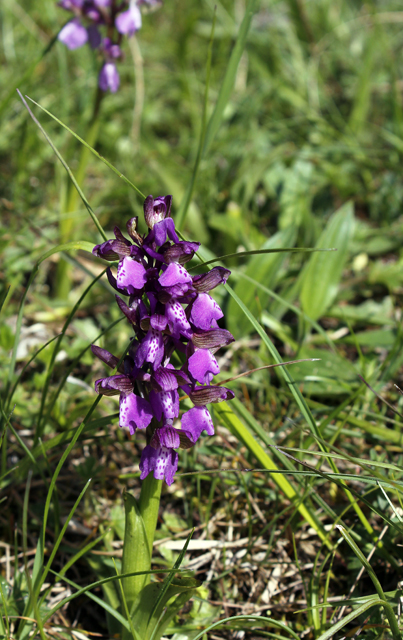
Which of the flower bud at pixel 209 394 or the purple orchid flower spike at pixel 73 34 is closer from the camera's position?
the flower bud at pixel 209 394

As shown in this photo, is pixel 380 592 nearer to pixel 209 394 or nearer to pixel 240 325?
pixel 209 394

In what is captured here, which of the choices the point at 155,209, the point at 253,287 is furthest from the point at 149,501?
the point at 253,287

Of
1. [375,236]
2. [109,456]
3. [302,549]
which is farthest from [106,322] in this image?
[375,236]

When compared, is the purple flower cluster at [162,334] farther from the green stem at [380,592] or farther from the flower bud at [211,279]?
the green stem at [380,592]

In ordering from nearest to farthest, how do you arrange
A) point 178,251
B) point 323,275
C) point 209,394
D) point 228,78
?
point 178,251 < point 209,394 < point 228,78 < point 323,275

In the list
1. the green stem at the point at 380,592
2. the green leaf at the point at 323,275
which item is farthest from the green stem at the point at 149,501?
the green leaf at the point at 323,275

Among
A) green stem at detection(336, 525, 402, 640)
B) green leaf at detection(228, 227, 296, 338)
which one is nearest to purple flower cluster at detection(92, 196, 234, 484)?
green stem at detection(336, 525, 402, 640)

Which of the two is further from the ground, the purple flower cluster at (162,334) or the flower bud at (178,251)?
the flower bud at (178,251)
